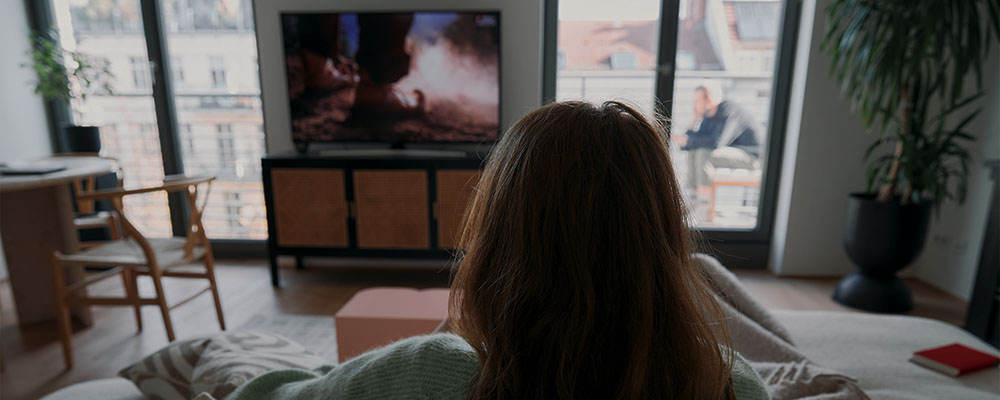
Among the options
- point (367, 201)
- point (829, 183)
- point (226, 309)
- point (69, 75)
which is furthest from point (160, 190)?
point (829, 183)

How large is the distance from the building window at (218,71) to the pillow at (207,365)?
2.63m

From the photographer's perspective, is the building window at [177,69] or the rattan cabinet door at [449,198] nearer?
the rattan cabinet door at [449,198]

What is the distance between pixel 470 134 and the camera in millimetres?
2988

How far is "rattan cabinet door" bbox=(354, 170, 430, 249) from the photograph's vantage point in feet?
9.20

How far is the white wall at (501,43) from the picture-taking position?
293cm

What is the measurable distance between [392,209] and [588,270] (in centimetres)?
239

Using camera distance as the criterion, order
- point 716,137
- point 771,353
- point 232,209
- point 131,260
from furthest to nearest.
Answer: point 232,209 → point 716,137 → point 131,260 → point 771,353

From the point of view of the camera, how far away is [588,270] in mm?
552

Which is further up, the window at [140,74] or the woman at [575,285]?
the window at [140,74]

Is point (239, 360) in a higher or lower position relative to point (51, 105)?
lower

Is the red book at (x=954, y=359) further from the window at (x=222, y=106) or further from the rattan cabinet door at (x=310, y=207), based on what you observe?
the window at (x=222, y=106)

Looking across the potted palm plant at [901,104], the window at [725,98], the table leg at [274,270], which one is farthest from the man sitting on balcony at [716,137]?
the table leg at [274,270]

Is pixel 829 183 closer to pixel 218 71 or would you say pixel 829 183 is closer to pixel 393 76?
pixel 393 76

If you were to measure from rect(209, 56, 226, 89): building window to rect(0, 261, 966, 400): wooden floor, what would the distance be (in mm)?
1125
